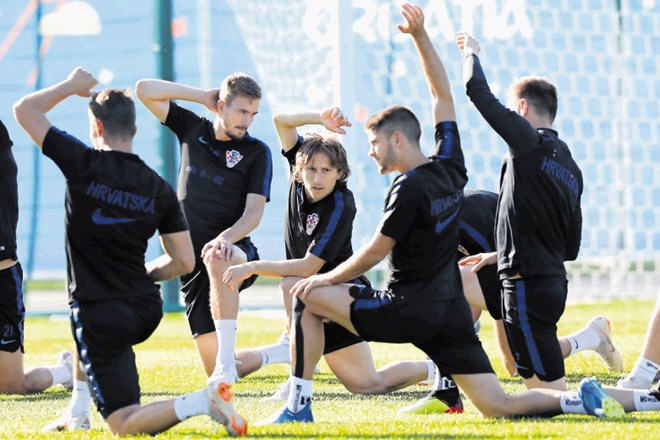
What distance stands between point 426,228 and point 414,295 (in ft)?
1.06

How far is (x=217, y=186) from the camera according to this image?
324 inches

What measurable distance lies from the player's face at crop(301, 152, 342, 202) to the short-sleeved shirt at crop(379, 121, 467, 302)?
3.44 feet

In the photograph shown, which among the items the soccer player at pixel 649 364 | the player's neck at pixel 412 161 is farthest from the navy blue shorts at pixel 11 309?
the soccer player at pixel 649 364

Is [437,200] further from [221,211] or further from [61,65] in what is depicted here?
[61,65]

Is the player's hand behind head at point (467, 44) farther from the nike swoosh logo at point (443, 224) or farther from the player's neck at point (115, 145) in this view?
the player's neck at point (115, 145)

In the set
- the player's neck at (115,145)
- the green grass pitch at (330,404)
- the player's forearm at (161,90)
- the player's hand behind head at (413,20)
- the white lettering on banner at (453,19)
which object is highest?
the white lettering on banner at (453,19)

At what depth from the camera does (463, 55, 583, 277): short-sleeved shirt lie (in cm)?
635

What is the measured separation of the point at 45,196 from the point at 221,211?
27.6ft

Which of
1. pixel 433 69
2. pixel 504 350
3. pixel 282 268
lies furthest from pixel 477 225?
pixel 433 69

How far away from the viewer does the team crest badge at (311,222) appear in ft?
23.0

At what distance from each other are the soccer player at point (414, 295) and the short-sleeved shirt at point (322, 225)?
768 mm

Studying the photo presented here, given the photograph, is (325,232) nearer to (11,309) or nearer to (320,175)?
(320,175)

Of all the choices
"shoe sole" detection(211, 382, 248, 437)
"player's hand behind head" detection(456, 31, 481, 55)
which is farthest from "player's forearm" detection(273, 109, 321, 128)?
"shoe sole" detection(211, 382, 248, 437)

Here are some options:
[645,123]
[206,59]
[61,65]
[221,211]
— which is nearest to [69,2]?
[61,65]
